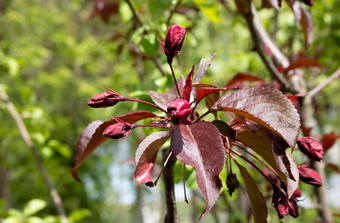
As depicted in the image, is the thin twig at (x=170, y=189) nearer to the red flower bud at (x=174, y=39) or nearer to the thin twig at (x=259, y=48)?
the red flower bud at (x=174, y=39)

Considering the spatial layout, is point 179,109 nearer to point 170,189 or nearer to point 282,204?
point 170,189

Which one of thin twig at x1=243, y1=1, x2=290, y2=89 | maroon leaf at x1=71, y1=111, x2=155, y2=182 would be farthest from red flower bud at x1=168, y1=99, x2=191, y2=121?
thin twig at x1=243, y1=1, x2=290, y2=89

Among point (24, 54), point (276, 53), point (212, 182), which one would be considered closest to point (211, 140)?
point (212, 182)

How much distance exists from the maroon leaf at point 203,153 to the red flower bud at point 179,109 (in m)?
0.02

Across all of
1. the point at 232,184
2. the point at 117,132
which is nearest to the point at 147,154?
the point at 117,132

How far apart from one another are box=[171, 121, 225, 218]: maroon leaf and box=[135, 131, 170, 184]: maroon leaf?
5 cm

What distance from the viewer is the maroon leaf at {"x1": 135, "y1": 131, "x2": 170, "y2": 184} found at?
2.15ft

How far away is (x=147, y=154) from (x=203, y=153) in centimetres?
13

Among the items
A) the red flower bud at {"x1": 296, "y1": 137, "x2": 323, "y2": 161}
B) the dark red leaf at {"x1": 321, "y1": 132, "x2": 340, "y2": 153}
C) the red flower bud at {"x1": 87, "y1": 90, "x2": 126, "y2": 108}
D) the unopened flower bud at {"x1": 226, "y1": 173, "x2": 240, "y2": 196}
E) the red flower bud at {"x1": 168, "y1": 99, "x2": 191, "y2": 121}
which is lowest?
the dark red leaf at {"x1": 321, "y1": 132, "x2": 340, "y2": 153}

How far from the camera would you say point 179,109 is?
0.65 meters

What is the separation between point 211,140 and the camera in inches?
24.0

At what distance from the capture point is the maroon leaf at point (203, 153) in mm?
565

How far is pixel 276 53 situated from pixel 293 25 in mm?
789

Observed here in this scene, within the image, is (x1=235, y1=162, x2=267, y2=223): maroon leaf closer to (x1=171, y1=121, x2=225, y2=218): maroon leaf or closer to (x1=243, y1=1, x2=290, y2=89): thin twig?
(x1=171, y1=121, x2=225, y2=218): maroon leaf
